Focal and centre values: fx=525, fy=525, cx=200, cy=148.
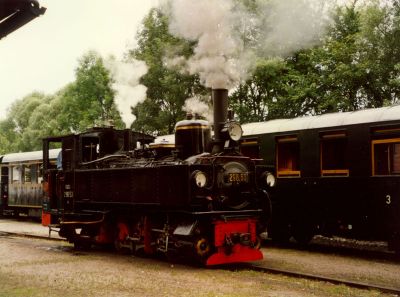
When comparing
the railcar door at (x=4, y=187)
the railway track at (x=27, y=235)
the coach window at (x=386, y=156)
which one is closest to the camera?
the coach window at (x=386, y=156)

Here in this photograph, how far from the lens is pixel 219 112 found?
10.1m

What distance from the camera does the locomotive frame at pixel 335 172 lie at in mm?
10711

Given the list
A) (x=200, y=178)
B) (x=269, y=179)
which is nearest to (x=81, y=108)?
(x=269, y=179)

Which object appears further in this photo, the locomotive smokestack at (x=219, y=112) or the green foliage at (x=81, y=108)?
the green foliage at (x=81, y=108)

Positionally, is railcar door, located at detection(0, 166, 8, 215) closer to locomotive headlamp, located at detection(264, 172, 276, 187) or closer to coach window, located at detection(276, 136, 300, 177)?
Answer: coach window, located at detection(276, 136, 300, 177)

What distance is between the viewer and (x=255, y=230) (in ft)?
33.3

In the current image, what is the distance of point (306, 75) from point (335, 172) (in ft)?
41.0

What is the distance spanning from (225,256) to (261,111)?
53.8 feet

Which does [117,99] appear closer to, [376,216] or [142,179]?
[142,179]

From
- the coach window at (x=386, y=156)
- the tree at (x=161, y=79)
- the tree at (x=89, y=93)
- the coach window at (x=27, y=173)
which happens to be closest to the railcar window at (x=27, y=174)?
the coach window at (x=27, y=173)

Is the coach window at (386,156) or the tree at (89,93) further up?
the tree at (89,93)

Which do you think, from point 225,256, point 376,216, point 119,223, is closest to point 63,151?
point 119,223

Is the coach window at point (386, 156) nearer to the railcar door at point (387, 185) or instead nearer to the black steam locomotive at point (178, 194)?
the railcar door at point (387, 185)

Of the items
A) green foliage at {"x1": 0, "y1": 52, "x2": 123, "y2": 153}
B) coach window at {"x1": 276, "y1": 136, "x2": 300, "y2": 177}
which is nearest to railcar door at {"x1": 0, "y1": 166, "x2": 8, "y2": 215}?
green foliage at {"x1": 0, "y1": 52, "x2": 123, "y2": 153}
